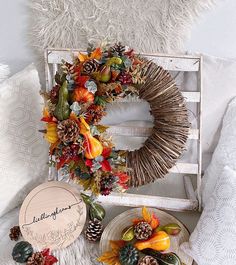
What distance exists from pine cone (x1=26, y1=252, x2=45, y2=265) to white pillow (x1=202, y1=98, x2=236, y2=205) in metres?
0.58

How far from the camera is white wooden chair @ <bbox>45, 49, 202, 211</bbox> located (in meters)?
1.29

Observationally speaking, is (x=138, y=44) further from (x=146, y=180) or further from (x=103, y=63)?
(x=146, y=180)

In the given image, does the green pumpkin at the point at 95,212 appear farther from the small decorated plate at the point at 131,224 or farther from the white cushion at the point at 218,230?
the white cushion at the point at 218,230

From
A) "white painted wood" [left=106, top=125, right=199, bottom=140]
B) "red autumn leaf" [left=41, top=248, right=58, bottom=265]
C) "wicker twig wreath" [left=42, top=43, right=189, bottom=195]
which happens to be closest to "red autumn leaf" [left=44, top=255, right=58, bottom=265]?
"red autumn leaf" [left=41, top=248, right=58, bottom=265]

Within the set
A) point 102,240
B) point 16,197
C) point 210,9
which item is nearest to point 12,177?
point 16,197

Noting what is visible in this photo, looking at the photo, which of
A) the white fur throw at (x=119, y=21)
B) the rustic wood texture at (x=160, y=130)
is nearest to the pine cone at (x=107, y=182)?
the rustic wood texture at (x=160, y=130)

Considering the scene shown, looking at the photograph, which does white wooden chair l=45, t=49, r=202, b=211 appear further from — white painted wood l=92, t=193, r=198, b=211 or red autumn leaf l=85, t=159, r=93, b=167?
red autumn leaf l=85, t=159, r=93, b=167

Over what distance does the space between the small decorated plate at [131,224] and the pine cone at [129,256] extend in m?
0.10

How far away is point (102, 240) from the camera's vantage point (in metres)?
1.28

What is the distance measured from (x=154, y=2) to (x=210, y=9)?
0.19 metres

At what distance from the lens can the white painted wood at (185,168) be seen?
135cm

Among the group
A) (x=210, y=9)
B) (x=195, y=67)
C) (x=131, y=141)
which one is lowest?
(x=131, y=141)

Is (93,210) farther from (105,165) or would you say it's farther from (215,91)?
(215,91)

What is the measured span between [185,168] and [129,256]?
0.38 metres
